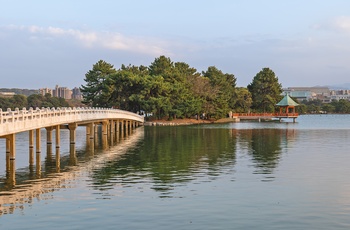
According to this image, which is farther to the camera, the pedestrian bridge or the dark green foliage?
the dark green foliage

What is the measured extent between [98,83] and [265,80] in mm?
57707

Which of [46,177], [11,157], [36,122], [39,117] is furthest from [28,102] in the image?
[46,177]

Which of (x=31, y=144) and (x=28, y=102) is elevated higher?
(x=28, y=102)

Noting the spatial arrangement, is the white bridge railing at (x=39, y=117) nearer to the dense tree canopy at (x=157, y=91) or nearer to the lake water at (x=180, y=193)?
the lake water at (x=180, y=193)

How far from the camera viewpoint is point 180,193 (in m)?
22.8

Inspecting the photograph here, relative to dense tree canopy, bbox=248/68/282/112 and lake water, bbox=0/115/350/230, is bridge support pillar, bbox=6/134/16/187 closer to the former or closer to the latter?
lake water, bbox=0/115/350/230

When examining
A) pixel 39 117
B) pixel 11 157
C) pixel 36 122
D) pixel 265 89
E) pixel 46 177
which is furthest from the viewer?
pixel 265 89

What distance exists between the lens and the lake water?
1797cm

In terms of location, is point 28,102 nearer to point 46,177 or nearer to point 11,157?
point 11,157

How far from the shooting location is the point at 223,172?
2966 centimetres

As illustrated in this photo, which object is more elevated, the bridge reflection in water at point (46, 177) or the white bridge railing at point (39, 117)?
the white bridge railing at point (39, 117)

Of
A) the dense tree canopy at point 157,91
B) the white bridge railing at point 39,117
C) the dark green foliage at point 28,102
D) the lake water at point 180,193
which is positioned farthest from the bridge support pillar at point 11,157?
the dark green foliage at point 28,102

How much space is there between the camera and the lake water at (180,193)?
17969 millimetres

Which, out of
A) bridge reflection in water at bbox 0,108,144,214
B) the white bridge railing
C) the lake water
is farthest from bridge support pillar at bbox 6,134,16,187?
the white bridge railing
